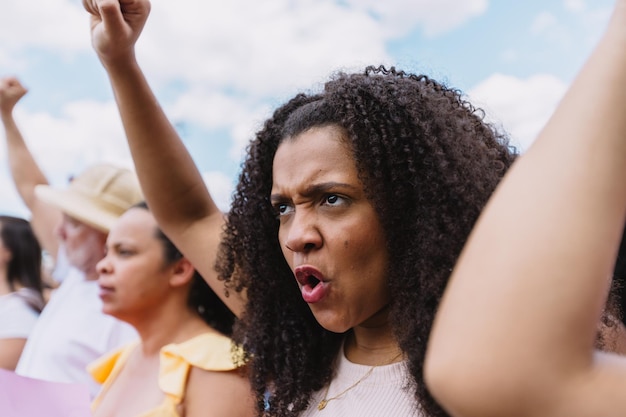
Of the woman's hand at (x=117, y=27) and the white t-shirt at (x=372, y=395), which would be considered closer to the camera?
the white t-shirt at (x=372, y=395)

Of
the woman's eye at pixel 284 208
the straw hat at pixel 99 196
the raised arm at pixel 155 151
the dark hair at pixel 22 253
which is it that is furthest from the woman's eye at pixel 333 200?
the dark hair at pixel 22 253

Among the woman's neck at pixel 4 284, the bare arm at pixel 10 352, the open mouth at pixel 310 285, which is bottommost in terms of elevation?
the bare arm at pixel 10 352

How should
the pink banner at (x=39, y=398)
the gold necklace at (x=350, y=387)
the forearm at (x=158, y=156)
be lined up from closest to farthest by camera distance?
the gold necklace at (x=350, y=387) → the pink banner at (x=39, y=398) → the forearm at (x=158, y=156)

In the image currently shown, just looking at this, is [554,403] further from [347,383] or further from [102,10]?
[102,10]

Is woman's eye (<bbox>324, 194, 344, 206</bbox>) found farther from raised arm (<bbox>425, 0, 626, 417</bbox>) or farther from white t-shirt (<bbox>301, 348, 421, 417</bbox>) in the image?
raised arm (<bbox>425, 0, 626, 417</bbox>)

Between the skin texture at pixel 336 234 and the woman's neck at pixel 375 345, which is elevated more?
the skin texture at pixel 336 234

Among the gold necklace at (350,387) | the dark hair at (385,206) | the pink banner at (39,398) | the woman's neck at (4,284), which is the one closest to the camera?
the dark hair at (385,206)

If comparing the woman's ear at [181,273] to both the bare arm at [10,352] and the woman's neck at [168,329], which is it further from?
the bare arm at [10,352]

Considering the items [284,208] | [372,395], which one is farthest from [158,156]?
[372,395]

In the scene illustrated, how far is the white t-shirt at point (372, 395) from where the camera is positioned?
1293 millimetres

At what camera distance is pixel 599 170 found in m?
0.53

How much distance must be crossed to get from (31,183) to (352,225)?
10.4 ft

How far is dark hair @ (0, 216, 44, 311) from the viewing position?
3756mm

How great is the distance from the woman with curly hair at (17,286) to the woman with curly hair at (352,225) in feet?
6.44
